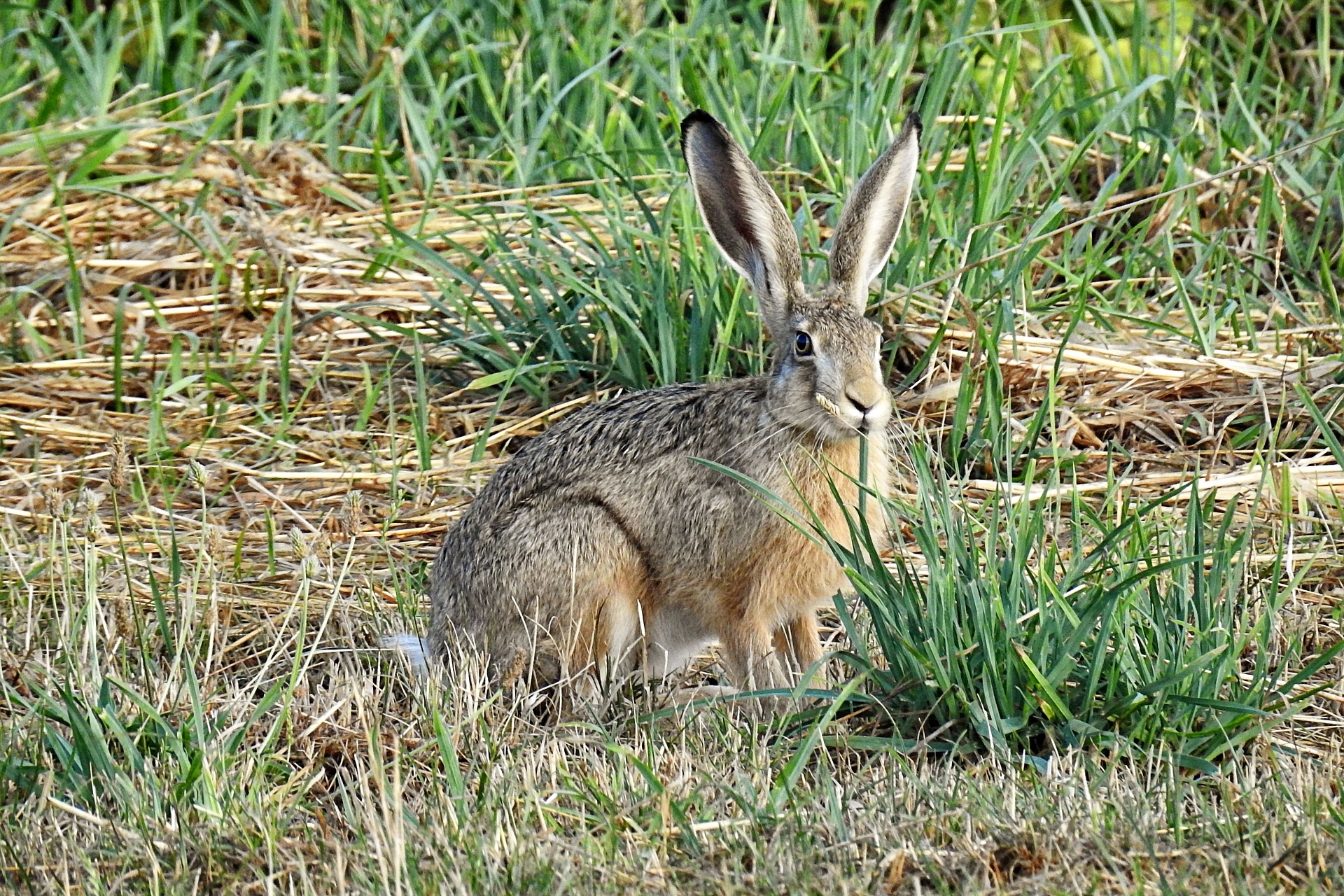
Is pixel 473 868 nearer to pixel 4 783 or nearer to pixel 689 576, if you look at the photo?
pixel 4 783

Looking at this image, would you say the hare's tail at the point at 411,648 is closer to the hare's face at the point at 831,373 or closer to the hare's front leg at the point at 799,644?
the hare's front leg at the point at 799,644

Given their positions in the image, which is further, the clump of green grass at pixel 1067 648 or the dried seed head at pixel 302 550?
the dried seed head at pixel 302 550

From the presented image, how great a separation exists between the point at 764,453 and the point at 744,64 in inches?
124

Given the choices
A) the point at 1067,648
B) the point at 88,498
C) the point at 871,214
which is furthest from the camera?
the point at 88,498

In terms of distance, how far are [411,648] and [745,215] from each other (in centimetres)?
128

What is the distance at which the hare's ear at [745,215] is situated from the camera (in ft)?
13.8

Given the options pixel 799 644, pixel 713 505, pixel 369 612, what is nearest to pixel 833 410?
pixel 713 505

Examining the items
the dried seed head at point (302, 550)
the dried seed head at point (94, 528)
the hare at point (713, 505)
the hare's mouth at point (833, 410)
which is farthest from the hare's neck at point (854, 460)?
the dried seed head at point (94, 528)

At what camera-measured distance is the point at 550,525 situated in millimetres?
4164

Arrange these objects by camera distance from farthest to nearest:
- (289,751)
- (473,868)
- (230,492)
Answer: (230,492) < (289,751) < (473,868)

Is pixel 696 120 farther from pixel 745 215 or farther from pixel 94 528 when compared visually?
pixel 94 528

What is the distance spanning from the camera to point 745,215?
429cm

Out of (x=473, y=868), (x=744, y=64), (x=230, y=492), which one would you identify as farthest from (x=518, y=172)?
(x=473, y=868)

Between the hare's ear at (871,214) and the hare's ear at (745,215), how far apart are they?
11cm
